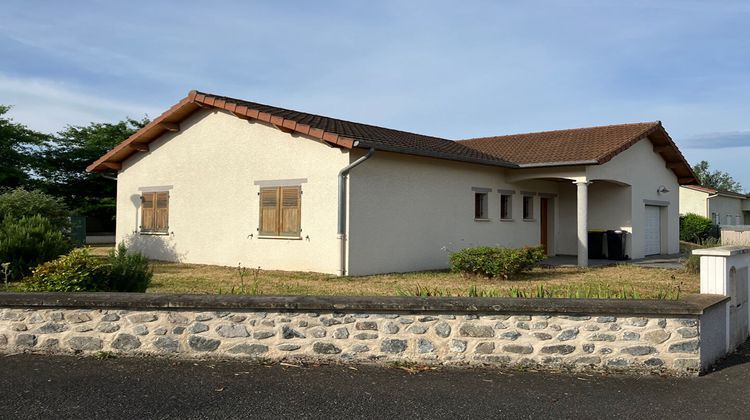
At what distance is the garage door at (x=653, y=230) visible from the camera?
66.9 feet

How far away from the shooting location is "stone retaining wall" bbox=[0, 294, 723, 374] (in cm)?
548

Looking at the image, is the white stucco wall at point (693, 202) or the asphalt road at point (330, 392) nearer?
the asphalt road at point (330, 392)

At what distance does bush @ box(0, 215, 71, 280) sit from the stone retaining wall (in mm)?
6013

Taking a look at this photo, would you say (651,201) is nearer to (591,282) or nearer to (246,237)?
(591,282)

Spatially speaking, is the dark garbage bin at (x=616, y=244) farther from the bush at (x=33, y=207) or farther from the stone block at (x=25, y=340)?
the stone block at (x=25, y=340)

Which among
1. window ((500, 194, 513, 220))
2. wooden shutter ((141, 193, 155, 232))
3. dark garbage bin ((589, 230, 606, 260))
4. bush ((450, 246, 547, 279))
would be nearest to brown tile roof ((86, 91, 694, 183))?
window ((500, 194, 513, 220))

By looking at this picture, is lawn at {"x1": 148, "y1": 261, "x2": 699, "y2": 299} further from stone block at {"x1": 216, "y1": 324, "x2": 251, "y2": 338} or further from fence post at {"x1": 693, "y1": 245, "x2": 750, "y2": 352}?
stone block at {"x1": 216, "y1": 324, "x2": 251, "y2": 338}

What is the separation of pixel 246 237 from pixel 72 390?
394 inches

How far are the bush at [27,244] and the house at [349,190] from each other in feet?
14.6

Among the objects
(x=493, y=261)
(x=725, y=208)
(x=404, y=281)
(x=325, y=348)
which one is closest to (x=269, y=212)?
(x=404, y=281)

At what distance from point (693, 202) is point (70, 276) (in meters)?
35.8

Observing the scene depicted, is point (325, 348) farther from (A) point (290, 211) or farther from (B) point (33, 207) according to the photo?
(B) point (33, 207)

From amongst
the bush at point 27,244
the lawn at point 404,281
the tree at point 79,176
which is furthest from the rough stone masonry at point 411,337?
the tree at point 79,176

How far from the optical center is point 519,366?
5516 mm
